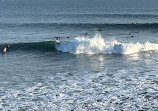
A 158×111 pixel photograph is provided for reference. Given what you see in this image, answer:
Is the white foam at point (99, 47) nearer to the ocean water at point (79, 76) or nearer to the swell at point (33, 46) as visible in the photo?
the ocean water at point (79, 76)

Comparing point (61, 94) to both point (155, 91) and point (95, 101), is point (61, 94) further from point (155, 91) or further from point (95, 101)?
point (155, 91)

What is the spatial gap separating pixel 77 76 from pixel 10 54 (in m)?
17.6

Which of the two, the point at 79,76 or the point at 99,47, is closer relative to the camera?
the point at 79,76

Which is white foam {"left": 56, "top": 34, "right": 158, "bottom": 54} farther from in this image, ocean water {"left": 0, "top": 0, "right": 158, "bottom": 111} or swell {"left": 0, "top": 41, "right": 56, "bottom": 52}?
swell {"left": 0, "top": 41, "right": 56, "bottom": 52}

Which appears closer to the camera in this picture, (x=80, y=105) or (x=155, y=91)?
(x=80, y=105)

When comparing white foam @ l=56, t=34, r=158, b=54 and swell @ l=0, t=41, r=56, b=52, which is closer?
white foam @ l=56, t=34, r=158, b=54

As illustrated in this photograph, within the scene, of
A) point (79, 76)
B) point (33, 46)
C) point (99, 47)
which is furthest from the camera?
point (33, 46)

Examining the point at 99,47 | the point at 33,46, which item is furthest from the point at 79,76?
the point at 33,46

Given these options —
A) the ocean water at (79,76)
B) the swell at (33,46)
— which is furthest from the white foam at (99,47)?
the swell at (33,46)

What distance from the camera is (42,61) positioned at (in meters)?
48.2

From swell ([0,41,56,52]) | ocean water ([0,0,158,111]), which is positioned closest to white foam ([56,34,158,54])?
ocean water ([0,0,158,111])

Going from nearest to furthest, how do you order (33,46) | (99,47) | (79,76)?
(79,76) < (99,47) < (33,46)

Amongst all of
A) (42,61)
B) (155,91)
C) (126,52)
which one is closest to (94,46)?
(126,52)

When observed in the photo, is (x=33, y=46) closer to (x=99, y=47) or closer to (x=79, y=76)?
(x=99, y=47)
